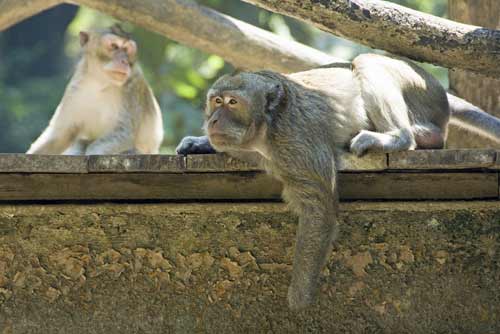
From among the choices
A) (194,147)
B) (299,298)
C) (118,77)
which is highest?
(194,147)

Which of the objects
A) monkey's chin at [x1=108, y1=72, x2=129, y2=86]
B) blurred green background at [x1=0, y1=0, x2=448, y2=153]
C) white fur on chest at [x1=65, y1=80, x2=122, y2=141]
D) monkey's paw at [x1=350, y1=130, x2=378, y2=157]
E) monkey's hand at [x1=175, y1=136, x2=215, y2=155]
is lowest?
blurred green background at [x1=0, y1=0, x2=448, y2=153]

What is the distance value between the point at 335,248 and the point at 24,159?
5.07ft

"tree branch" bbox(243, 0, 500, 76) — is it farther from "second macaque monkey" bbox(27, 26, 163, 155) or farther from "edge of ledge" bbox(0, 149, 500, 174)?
"second macaque monkey" bbox(27, 26, 163, 155)

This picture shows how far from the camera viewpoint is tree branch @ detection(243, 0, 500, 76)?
200 inches

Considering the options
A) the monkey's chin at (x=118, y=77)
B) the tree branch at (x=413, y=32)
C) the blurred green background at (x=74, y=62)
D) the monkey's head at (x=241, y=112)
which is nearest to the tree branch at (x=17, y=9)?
the monkey's chin at (x=118, y=77)

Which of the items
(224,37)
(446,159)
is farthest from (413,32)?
(224,37)

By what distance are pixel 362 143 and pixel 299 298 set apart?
78cm

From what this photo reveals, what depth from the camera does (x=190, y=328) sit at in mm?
4727

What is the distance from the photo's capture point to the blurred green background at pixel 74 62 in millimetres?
11914

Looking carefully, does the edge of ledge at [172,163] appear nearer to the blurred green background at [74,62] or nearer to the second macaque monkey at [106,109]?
the second macaque monkey at [106,109]

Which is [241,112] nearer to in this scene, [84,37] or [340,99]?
[340,99]

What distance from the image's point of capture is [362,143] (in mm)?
4531

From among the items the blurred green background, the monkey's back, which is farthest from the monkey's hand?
the blurred green background

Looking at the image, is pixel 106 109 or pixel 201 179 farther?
pixel 106 109
